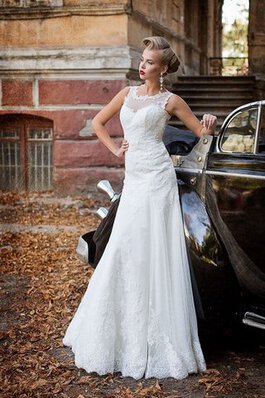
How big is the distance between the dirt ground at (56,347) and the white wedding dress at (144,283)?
0.13 metres

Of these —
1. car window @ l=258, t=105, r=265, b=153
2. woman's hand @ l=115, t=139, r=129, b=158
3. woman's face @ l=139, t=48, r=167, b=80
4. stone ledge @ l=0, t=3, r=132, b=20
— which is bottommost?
woman's hand @ l=115, t=139, r=129, b=158

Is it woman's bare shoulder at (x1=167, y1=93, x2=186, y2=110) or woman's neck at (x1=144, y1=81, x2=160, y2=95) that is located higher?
woman's neck at (x1=144, y1=81, x2=160, y2=95)

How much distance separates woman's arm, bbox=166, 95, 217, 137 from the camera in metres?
3.95

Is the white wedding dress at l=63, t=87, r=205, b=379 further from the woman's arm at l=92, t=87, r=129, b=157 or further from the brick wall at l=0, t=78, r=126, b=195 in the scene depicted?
the brick wall at l=0, t=78, r=126, b=195

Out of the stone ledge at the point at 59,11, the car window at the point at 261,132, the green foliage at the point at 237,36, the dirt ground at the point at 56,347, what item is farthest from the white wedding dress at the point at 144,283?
the green foliage at the point at 237,36

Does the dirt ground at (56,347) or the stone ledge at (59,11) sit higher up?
the stone ledge at (59,11)

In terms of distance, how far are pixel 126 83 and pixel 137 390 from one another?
6.54 m

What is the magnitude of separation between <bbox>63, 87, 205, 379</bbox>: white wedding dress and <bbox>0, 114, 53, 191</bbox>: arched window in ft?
21.3

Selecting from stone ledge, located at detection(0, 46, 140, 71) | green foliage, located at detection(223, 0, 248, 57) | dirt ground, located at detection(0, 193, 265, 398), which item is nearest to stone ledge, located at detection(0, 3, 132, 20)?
stone ledge, located at detection(0, 46, 140, 71)

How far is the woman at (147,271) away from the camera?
12.4 ft

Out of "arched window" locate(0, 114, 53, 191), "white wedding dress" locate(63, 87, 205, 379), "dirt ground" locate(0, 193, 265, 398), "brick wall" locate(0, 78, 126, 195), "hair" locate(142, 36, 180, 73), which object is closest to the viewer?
"dirt ground" locate(0, 193, 265, 398)

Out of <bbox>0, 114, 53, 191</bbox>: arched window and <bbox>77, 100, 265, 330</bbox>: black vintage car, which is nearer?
<bbox>77, 100, 265, 330</bbox>: black vintage car

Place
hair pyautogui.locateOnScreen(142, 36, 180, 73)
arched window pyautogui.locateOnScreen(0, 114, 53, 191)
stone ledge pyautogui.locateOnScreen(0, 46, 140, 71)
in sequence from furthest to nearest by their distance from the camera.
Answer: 1. arched window pyautogui.locateOnScreen(0, 114, 53, 191)
2. stone ledge pyautogui.locateOnScreen(0, 46, 140, 71)
3. hair pyautogui.locateOnScreen(142, 36, 180, 73)

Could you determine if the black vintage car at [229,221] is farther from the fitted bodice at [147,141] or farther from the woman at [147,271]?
the fitted bodice at [147,141]
